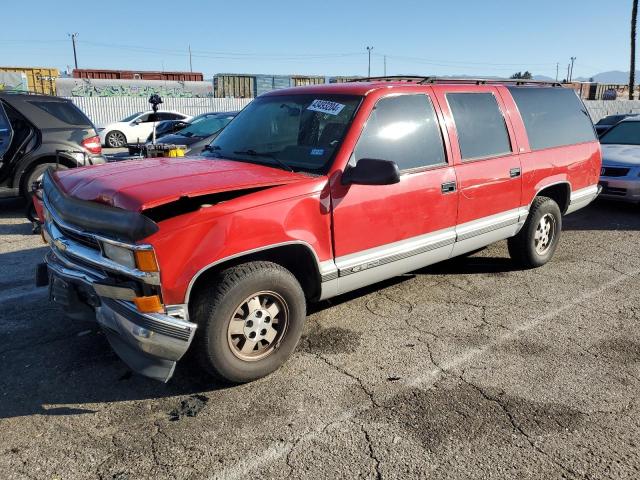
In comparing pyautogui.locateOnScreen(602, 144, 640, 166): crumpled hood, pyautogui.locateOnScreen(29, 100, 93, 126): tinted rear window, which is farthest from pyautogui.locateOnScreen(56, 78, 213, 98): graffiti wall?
pyautogui.locateOnScreen(602, 144, 640, 166): crumpled hood

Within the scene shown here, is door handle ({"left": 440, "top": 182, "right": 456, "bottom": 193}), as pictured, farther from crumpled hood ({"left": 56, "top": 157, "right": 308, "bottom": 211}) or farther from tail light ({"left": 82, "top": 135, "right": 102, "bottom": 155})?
tail light ({"left": 82, "top": 135, "right": 102, "bottom": 155})

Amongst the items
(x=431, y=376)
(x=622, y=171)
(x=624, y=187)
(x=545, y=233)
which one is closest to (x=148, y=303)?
(x=431, y=376)

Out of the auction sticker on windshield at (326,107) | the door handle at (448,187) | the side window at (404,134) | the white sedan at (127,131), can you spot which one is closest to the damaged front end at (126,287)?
the side window at (404,134)

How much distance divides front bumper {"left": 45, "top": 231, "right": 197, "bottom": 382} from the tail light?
5562 mm

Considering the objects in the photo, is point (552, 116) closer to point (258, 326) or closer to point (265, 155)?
point (265, 155)

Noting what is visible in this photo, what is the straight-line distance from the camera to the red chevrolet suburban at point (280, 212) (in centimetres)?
293

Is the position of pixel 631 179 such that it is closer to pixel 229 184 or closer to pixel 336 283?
pixel 336 283

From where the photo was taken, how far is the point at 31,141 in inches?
301

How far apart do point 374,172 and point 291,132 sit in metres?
1.03

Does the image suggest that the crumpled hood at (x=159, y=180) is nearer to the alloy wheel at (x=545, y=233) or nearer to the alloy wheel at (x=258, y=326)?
the alloy wheel at (x=258, y=326)

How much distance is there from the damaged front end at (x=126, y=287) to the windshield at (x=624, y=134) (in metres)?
9.56

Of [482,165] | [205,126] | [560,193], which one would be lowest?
[560,193]

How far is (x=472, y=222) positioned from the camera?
4.67 meters

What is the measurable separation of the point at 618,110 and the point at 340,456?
3302 cm
